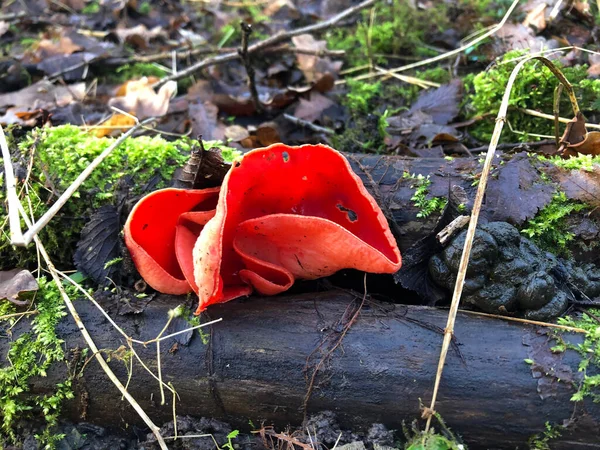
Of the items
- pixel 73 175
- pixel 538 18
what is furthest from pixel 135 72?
pixel 538 18

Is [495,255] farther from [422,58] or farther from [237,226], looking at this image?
[422,58]

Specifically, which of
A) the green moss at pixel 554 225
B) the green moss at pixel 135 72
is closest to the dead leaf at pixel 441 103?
the green moss at pixel 554 225

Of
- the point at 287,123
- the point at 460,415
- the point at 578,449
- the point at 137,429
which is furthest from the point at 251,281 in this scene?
the point at 287,123

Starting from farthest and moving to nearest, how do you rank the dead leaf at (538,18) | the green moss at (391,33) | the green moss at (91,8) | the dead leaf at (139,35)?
the green moss at (91,8), the dead leaf at (139,35), the green moss at (391,33), the dead leaf at (538,18)

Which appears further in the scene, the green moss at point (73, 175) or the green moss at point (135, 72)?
the green moss at point (135, 72)

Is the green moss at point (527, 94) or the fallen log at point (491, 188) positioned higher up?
the green moss at point (527, 94)

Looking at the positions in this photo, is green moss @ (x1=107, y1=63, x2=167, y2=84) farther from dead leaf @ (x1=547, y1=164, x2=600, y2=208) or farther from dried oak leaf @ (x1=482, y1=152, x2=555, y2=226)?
dead leaf @ (x1=547, y1=164, x2=600, y2=208)

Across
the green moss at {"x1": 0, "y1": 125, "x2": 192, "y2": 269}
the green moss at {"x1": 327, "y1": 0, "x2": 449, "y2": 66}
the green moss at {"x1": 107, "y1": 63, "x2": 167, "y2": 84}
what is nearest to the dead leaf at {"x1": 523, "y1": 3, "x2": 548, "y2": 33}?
the green moss at {"x1": 327, "y1": 0, "x2": 449, "y2": 66}

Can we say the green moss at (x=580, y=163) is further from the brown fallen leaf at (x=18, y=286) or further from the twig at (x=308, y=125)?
the brown fallen leaf at (x=18, y=286)
